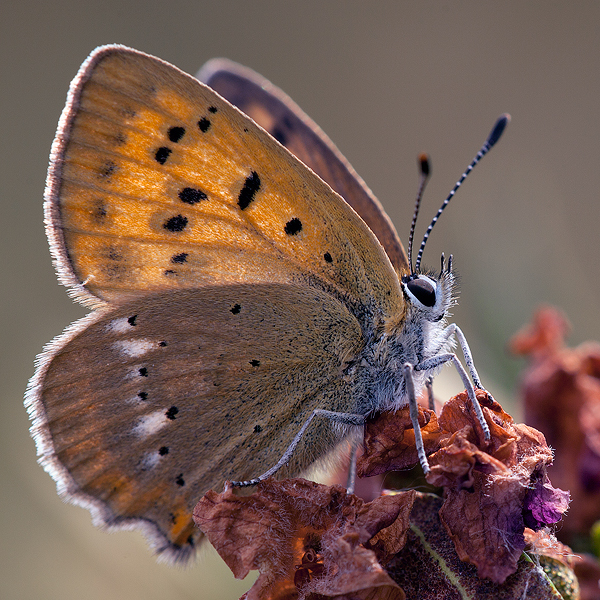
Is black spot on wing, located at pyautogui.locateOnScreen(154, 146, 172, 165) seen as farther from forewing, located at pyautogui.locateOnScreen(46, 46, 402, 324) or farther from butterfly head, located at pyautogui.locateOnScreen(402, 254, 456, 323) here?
butterfly head, located at pyautogui.locateOnScreen(402, 254, 456, 323)

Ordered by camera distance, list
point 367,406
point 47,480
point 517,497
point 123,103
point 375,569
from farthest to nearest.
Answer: point 47,480
point 367,406
point 123,103
point 517,497
point 375,569

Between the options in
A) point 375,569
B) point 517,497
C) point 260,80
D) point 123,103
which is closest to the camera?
point 375,569

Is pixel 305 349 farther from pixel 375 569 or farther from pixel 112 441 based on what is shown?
pixel 375 569

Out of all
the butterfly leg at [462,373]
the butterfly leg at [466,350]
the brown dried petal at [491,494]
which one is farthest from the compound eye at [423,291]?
the brown dried petal at [491,494]

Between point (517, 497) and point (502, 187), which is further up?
point (502, 187)

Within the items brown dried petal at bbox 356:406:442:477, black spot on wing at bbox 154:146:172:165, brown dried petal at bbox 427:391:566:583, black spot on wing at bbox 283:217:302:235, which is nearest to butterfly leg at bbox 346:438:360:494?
brown dried petal at bbox 356:406:442:477

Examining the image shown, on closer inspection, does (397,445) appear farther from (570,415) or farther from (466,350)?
(570,415)

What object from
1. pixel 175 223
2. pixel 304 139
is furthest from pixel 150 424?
pixel 304 139

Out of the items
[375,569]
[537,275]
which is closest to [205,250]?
[375,569]
